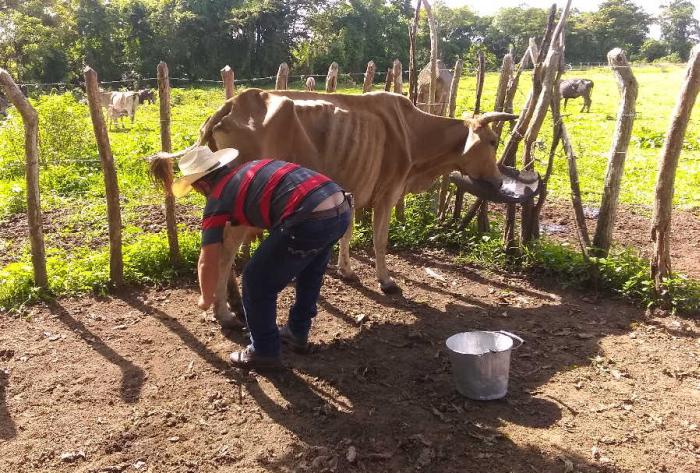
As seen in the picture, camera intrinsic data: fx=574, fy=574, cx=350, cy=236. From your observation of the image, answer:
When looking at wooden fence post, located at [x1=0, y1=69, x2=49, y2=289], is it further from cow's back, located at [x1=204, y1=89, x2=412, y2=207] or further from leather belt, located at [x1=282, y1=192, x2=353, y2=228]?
leather belt, located at [x1=282, y1=192, x2=353, y2=228]

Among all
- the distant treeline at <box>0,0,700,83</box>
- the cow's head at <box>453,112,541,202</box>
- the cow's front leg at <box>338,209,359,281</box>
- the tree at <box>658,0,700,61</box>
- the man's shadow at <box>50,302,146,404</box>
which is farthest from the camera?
the tree at <box>658,0,700,61</box>

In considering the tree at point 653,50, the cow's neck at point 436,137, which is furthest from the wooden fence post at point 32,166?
the tree at point 653,50

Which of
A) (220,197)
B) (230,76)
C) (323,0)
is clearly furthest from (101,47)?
(220,197)

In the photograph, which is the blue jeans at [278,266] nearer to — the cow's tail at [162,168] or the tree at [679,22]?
the cow's tail at [162,168]

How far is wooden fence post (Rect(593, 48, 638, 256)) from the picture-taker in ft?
17.5

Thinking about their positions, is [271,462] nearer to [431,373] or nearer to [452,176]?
[431,373]

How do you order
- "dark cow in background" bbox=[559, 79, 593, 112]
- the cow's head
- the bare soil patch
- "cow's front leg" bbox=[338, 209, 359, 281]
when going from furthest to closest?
"dark cow in background" bbox=[559, 79, 593, 112], the bare soil patch, "cow's front leg" bbox=[338, 209, 359, 281], the cow's head

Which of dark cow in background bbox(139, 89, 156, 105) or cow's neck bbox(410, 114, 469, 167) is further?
dark cow in background bbox(139, 89, 156, 105)

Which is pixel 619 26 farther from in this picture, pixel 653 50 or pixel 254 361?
pixel 254 361

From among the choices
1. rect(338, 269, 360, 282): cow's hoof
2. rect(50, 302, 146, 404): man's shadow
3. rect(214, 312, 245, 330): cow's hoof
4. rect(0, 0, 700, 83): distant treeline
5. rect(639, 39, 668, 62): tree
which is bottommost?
rect(50, 302, 146, 404): man's shadow

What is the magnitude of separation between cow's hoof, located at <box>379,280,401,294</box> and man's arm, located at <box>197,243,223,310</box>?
2.62 metres

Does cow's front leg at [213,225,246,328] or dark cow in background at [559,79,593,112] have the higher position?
dark cow in background at [559,79,593,112]

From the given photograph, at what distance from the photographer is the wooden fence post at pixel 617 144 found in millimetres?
5320

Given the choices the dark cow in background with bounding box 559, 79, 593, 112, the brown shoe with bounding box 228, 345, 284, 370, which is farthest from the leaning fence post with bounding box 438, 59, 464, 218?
the dark cow in background with bounding box 559, 79, 593, 112
